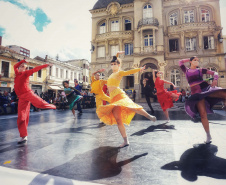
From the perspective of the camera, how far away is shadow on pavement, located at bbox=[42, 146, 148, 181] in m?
1.71

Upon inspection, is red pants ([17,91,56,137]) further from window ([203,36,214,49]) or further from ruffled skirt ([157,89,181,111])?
window ([203,36,214,49])

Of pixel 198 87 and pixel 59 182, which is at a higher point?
pixel 198 87

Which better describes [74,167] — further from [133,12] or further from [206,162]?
[133,12]

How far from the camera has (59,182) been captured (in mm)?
1577

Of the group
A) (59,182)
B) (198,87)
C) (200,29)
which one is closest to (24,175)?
(59,182)

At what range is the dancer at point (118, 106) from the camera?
2.64 meters

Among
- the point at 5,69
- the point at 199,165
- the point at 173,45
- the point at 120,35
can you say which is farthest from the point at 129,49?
the point at 5,69

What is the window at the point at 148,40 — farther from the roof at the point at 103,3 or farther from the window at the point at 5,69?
the window at the point at 5,69

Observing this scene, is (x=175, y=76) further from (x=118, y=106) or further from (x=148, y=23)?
(x=118, y=106)

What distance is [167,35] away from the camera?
1939 centimetres

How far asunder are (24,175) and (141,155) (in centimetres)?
165

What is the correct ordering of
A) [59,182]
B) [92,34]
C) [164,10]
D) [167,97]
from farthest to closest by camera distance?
1. [92,34]
2. [164,10]
3. [167,97]
4. [59,182]

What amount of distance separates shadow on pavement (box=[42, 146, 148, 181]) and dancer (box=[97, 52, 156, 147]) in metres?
0.57

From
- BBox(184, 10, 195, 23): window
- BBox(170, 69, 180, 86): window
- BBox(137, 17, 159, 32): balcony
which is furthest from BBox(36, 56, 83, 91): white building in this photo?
BBox(184, 10, 195, 23): window
